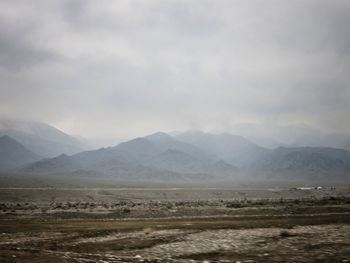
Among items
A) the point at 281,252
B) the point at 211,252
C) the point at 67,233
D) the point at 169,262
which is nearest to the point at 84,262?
the point at 169,262

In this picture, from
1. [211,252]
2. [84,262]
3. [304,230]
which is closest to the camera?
[84,262]

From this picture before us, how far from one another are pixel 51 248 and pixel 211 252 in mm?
10325

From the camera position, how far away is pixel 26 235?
3453 centimetres

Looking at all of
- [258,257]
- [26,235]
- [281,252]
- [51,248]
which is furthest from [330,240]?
[26,235]

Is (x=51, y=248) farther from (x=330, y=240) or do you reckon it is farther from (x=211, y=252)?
(x=330, y=240)

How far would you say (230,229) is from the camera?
35406 millimetres

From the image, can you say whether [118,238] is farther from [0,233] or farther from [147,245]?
[0,233]

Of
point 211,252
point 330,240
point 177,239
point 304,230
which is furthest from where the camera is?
point 304,230

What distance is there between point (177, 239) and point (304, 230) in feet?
33.1

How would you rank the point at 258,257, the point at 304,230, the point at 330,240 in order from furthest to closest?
the point at 304,230
the point at 330,240
the point at 258,257

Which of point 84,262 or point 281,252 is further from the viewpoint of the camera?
point 281,252

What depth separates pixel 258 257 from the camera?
21953 mm

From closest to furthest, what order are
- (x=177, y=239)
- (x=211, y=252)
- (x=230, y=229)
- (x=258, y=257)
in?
(x=258, y=257)
(x=211, y=252)
(x=177, y=239)
(x=230, y=229)

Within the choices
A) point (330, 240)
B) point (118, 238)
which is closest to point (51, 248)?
point (118, 238)
